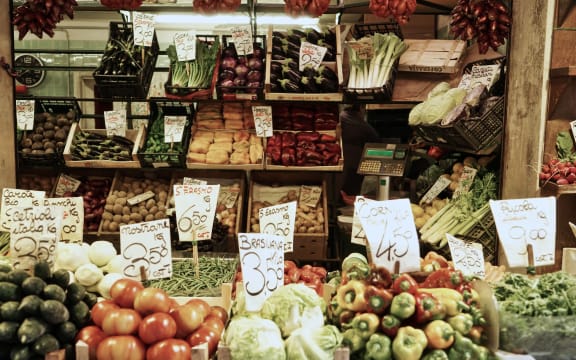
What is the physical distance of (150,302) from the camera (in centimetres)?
209

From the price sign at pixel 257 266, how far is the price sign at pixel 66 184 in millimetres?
3460

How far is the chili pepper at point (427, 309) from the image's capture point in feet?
6.59

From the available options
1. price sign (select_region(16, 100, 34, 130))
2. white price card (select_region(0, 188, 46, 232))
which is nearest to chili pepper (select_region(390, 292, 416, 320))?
white price card (select_region(0, 188, 46, 232))

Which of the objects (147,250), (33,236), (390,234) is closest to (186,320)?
(147,250)

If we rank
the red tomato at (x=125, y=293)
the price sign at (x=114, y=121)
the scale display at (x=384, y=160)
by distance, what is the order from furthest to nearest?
1. the price sign at (x=114, y=121)
2. the scale display at (x=384, y=160)
3. the red tomato at (x=125, y=293)

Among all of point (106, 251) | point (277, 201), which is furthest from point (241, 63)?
point (106, 251)

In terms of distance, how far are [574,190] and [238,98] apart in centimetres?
269

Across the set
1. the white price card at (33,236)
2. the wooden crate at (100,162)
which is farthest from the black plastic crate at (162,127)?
the white price card at (33,236)

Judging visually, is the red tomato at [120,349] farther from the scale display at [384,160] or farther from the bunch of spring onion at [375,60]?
the bunch of spring onion at [375,60]

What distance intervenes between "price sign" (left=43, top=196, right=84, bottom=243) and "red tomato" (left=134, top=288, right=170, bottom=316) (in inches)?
39.2

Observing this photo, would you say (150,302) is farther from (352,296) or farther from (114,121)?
(114,121)

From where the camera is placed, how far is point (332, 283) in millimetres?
2498

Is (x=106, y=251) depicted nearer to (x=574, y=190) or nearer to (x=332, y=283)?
(x=332, y=283)

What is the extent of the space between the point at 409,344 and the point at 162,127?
12.2 feet
